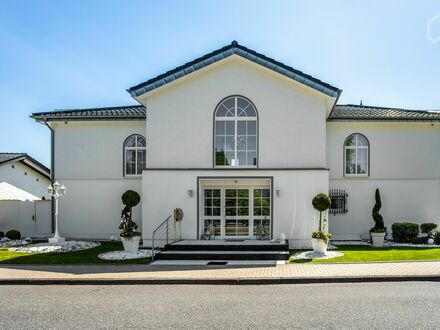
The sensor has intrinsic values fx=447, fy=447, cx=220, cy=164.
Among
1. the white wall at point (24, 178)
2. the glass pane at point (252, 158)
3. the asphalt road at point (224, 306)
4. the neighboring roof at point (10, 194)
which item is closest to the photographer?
the asphalt road at point (224, 306)

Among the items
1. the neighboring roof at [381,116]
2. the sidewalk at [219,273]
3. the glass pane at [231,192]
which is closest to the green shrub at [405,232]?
the neighboring roof at [381,116]

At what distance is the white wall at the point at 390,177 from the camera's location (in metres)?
21.2

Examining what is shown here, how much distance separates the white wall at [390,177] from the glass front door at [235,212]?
4.66 m

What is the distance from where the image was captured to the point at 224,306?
29.4ft

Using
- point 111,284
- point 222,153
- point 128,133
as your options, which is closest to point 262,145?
point 222,153

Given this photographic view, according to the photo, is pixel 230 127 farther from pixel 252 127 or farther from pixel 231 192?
pixel 231 192

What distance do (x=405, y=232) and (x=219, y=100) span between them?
10.0 m

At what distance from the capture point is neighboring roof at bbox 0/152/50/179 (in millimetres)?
28413

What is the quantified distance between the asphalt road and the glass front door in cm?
698

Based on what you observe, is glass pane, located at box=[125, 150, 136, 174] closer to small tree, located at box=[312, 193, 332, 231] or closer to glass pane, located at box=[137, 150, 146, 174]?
glass pane, located at box=[137, 150, 146, 174]

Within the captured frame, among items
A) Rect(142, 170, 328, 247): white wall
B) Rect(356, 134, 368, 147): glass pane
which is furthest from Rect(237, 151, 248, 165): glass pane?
Rect(356, 134, 368, 147): glass pane

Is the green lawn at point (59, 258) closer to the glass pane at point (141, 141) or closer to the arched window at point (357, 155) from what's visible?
the glass pane at point (141, 141)

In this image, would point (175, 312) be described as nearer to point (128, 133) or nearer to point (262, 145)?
point (262, 145)

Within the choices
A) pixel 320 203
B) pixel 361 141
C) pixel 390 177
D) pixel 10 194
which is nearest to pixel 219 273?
pixel 320 203
